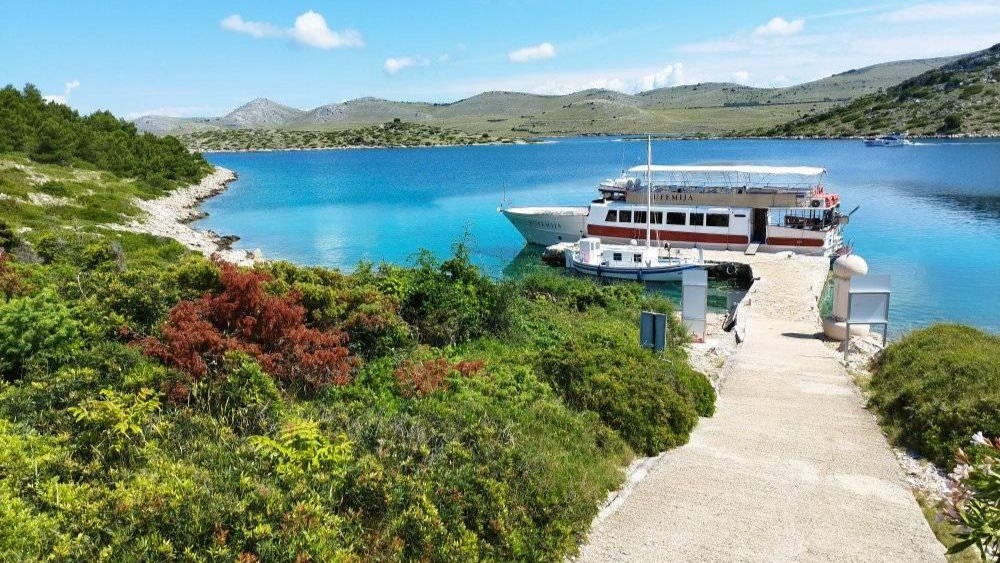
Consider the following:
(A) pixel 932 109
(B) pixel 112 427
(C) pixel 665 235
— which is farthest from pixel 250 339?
(A) pixel 932 109

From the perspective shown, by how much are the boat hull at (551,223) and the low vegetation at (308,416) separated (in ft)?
86.6

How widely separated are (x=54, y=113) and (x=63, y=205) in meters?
41.7

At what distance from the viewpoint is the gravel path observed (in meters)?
7.43

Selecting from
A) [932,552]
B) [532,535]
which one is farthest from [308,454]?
[932,552]

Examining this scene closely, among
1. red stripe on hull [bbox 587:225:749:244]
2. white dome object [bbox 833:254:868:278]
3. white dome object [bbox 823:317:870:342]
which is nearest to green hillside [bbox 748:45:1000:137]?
red stripe on hull [bbox 587:225:749:244]

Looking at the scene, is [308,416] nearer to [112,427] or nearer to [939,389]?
[112,427]

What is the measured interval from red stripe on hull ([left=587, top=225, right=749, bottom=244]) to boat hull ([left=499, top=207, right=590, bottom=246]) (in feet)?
3.38

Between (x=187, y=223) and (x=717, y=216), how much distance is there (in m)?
40.3

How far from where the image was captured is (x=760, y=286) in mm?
28328

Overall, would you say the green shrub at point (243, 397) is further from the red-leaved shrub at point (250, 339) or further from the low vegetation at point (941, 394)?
the low vegetation at point (941, 394)

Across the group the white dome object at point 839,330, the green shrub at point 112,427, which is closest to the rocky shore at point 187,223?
the green shrub at point 112,427

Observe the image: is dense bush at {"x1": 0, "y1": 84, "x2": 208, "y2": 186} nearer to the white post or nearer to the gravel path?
the white post

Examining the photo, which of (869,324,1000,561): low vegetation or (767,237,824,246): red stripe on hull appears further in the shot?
(767,237,824,246): red stripe on hull

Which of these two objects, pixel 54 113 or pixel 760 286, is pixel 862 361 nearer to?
pixel 760 286
